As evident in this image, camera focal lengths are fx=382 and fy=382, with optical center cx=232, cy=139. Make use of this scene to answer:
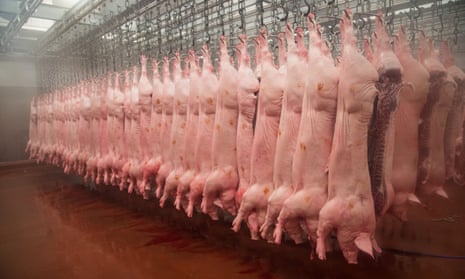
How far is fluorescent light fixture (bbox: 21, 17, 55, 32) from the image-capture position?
9.23 m

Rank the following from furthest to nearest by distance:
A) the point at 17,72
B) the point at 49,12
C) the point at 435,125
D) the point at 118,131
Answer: the point at 17,72
the point at 49,12
the point at 118,131
the point at 435,125

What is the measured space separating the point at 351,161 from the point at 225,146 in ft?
4.09

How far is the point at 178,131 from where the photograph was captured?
395 centimetres

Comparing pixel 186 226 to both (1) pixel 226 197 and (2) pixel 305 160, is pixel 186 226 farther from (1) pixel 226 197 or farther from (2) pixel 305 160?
(2) pixel 305 160

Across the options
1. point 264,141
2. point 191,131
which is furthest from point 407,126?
point 191,131

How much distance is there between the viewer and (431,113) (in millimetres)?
2807

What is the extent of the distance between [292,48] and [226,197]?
1.36 meters

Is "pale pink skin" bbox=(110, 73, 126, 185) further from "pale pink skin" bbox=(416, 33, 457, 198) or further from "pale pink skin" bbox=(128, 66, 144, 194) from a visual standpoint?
"pale pink skin" bbox=(416, 33, 457, 198)

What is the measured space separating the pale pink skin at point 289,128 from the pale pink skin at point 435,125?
944 millimetres

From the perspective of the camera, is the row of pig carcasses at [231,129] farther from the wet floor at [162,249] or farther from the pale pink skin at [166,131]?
the wet floor at [162,249]

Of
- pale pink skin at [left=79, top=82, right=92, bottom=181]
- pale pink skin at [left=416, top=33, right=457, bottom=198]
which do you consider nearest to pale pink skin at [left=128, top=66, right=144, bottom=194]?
pale pink skin at [left=79, top=82, right=92, bottom=181]

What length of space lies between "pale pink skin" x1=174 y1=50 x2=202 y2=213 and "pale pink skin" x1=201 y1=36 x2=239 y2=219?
41 centimetres

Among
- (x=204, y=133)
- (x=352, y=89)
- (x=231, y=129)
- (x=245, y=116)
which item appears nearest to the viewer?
(x=352, y=89)

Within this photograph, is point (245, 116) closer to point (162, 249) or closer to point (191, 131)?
point (191, 131)
